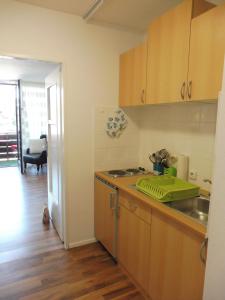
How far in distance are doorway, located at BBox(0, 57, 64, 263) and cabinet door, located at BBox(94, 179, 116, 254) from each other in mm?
431

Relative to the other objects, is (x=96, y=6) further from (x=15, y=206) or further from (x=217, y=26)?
(x=15, y=206)

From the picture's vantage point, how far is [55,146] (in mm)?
2789

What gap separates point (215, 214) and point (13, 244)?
245 centimetres

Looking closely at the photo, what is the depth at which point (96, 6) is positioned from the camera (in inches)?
80.0

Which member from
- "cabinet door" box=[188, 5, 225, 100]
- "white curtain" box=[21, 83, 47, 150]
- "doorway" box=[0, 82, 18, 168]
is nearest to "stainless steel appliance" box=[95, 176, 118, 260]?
"cabinet door" box=[188, 5, 225, 100]

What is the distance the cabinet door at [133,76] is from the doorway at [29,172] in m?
0.70

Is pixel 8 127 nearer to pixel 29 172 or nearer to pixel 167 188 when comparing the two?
pixel 29 172

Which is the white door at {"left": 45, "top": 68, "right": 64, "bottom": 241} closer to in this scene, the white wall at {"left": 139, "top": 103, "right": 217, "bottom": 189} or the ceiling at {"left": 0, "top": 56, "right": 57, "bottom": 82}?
the white wall at {"left": 139, "top": 103, "right": 217, "bottom": 189}

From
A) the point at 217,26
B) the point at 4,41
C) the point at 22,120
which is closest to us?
the point at 217,26

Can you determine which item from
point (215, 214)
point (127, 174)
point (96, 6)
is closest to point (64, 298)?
point (127, 174)

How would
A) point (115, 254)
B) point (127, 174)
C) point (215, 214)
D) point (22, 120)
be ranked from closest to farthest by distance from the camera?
point (215, 214)
point (115, 254)
point (127, 174)
point (22, 120)

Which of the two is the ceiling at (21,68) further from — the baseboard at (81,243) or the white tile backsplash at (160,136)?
the baseboard at (81,243)

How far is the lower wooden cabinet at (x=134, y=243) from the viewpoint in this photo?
5.90 feet

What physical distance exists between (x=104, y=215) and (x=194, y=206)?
98 cm
